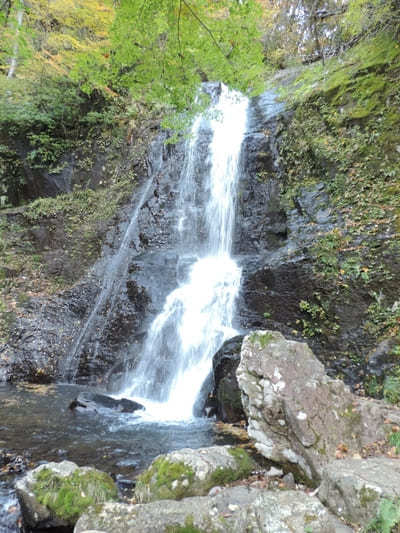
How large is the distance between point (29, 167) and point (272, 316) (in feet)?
42.6

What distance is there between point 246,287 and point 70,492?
240 inches

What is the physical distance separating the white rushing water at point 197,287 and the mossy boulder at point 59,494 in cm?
328

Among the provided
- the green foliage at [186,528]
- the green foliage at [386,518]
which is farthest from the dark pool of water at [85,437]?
the green foliage at [386,518]

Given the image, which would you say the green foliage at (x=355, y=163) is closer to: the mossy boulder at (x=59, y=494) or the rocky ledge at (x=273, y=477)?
the rocky ledge at (x=273, y=477)

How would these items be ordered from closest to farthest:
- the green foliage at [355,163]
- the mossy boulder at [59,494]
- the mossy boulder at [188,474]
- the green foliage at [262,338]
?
the mossy boulder at [59,494] → the mossy boulder at [188,474] → the green foliage at [262,338] → the green foliage at [355,163]

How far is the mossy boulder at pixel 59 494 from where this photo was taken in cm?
Result: 315

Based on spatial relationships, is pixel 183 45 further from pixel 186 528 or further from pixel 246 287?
pixel 186 528

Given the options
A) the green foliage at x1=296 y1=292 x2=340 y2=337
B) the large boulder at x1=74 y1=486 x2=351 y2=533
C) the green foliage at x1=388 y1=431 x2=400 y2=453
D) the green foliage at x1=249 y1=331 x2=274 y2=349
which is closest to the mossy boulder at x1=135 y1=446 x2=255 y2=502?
the large boulder at x1=74 y1=486 x2=351 y2=533

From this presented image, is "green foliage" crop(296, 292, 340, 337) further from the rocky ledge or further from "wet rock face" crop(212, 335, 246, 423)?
the rocky ledge

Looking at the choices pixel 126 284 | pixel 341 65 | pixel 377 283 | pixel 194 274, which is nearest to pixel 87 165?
pixel 126 284

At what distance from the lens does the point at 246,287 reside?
865 centimetres

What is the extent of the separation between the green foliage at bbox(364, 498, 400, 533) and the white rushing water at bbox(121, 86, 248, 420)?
476 centimetres

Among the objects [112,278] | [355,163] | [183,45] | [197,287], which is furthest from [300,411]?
[112,278]

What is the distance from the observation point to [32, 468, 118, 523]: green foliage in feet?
10.4
